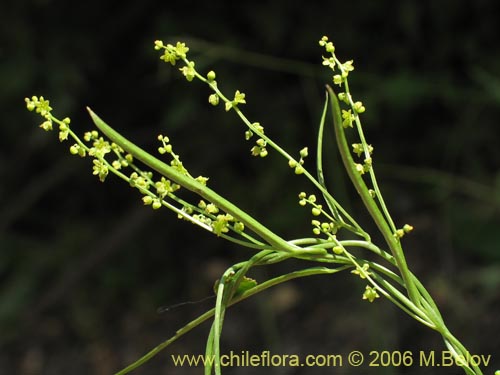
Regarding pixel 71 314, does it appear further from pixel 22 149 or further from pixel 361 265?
pixel 361 265

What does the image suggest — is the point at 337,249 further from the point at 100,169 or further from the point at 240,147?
the point at 240,147

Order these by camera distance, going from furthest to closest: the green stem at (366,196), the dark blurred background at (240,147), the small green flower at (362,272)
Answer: the dark blurred background at (240,147) < the small green flower at (362,272) < the green stem at (366,196)

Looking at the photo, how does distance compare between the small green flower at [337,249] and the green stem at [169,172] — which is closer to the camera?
the green stem at [169,172]

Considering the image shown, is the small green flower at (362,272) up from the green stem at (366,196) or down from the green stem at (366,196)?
down

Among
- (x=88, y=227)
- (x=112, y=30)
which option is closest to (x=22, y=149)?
(x=88, y=227)

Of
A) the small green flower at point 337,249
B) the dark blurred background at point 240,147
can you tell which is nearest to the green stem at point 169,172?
the small green flower at point 337,249

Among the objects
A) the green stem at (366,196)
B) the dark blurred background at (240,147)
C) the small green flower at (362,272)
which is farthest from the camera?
the dark blurred background at (240,147)

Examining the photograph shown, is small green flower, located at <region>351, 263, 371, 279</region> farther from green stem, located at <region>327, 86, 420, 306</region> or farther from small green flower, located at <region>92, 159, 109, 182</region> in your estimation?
small green flower, located at <region>92, 159, 109, 182</region>

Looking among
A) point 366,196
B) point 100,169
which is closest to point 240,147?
point 100,169

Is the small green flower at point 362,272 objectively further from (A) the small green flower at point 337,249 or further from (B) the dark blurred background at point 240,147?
(B) the dark blurred background at point 240,147
